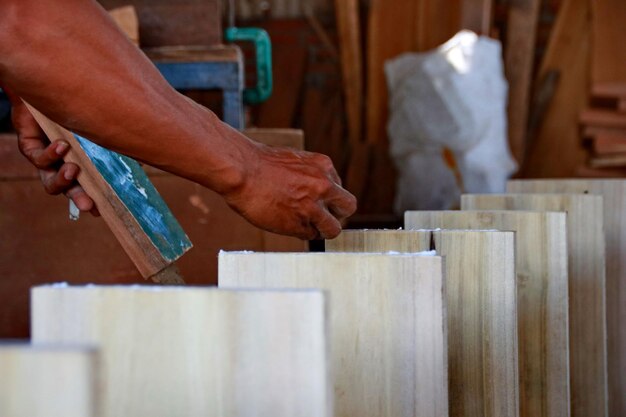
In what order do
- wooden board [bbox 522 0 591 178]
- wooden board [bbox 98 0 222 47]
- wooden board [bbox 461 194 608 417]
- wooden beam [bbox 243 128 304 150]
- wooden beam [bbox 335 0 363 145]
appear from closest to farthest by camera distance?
wooden board [bbox 461 194 608 417]
wooden beam [bbox 243 128 304 150]
wooden board [bbox 98 0 222 47]
wooden board [bbox 522 0 591 178]
wooden beam [bbox 335 0 363 145]

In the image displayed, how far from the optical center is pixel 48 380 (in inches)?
28.1

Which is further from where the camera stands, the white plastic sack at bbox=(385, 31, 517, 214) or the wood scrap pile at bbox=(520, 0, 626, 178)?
the wood scrap pile at bbox=(520, 0, 626, 178)

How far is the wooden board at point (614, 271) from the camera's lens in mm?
2207

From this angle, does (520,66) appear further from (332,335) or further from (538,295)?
(332,335)

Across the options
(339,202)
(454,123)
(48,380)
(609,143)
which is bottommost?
(48,380)

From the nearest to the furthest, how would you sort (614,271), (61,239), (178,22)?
(614,271) → (61,239) → (178,22)

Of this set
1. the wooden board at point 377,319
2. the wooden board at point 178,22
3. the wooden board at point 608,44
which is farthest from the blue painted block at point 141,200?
the wooden board at point 608,44

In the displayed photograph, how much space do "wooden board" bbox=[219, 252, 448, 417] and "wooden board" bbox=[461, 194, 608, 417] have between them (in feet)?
2.82

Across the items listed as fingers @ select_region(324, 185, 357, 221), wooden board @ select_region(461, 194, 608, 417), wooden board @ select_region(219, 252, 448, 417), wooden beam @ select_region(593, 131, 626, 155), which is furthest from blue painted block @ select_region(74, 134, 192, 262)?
wooden beam @ select_region(593, 131, 626, 155)

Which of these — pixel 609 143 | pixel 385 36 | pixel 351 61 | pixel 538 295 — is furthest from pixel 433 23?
pixel 538 295

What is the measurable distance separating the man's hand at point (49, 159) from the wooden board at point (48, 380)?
3.15ft

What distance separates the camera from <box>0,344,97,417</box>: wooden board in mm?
708

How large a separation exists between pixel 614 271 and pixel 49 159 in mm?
1254

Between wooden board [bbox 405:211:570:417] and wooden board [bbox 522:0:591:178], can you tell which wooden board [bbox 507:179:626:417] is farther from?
wooden board [bbox 522:0:591:178]
